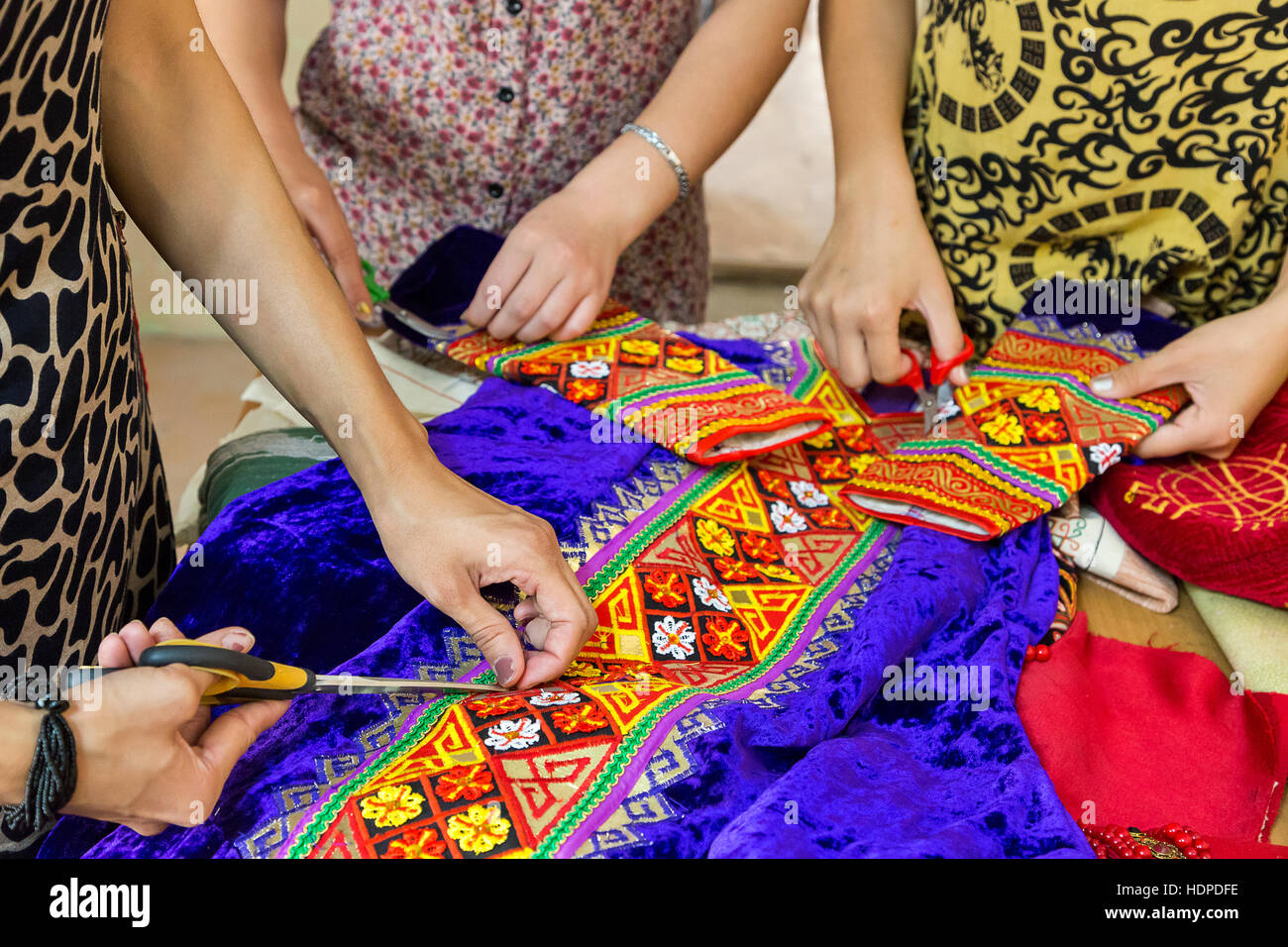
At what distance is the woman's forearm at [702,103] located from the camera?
4.23ft

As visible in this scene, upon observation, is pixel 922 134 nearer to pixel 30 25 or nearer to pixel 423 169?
pixel 423 169

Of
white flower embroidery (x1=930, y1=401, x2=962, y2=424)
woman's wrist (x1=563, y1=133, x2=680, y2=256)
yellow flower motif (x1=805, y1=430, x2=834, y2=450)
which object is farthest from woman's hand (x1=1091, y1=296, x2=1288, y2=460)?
woman's wrist (x1=563, y1=133, x2=680, y2=256)

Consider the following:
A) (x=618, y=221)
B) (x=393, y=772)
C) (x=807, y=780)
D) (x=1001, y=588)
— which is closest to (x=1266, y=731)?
(x=1001, y=588)

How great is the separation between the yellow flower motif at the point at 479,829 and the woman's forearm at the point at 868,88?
86 centimetres

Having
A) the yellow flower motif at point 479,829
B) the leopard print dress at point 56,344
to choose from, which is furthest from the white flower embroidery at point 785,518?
the leopard print dress at point 56,344

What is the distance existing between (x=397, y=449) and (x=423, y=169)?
76 cm

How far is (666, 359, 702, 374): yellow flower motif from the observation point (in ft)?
3.87

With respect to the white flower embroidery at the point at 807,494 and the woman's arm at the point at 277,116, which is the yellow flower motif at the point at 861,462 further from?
the woman's arm at the point at 277,116

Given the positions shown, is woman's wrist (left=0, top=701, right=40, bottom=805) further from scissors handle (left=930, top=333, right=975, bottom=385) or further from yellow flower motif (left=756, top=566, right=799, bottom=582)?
Answer: scissors handle (left=930, top=333, right=975, bottom=385)

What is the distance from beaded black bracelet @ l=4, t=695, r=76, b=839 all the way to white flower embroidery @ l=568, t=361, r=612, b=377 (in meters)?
0.66

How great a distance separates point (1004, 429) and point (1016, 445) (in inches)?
1.0

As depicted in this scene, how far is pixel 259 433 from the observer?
1240 millimetres

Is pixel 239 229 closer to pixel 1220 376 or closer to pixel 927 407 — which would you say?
pixel 927 407

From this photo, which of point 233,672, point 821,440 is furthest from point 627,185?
point 233,672
